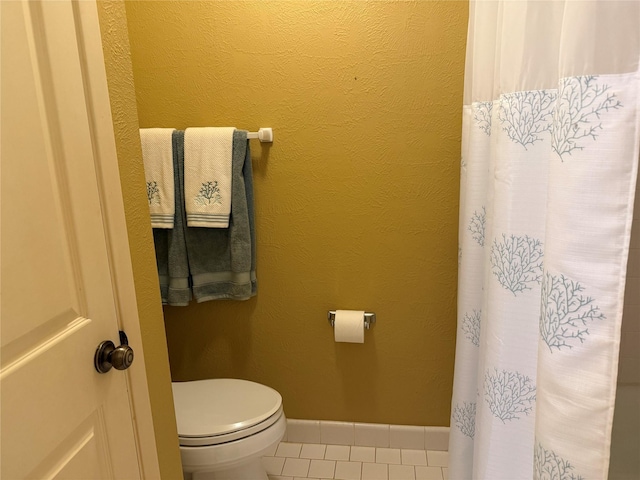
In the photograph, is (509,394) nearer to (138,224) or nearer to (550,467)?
(550,467)

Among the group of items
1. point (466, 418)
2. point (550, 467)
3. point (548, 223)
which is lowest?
point (466, 418)

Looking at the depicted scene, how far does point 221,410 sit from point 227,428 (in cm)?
11

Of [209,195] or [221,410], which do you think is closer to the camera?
[221,410]

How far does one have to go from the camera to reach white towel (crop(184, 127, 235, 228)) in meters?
1.73

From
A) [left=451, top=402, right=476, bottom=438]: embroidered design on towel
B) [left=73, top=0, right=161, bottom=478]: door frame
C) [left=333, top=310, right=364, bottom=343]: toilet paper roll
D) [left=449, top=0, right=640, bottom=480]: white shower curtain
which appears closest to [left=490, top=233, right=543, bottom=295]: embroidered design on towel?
[left=449, top=0, right=640, bottom=480]: white shower curtain

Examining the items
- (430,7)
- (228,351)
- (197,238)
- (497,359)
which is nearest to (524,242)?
(497,359)

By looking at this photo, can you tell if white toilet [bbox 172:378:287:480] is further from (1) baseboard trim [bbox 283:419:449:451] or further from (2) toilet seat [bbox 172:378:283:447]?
(1) baseboard trim [bbox 283:419:449:451]

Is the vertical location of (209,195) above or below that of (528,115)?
below

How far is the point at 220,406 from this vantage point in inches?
63.8

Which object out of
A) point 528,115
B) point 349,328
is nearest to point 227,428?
point 349,328

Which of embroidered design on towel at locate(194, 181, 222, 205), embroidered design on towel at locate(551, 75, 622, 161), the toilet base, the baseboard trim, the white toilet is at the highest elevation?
embroidered design on towel at locate(551, 75, 622, 161)

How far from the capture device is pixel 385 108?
1.73 metres

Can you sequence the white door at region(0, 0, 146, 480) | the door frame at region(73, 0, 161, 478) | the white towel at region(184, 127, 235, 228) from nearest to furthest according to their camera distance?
1. the white door at region(0, 0, 146, 480)
2. the door frame at region(73, 0, 161, 478)
3. the white towel at region(184, 127, 235, 228)

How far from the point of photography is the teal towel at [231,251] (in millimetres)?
1775
